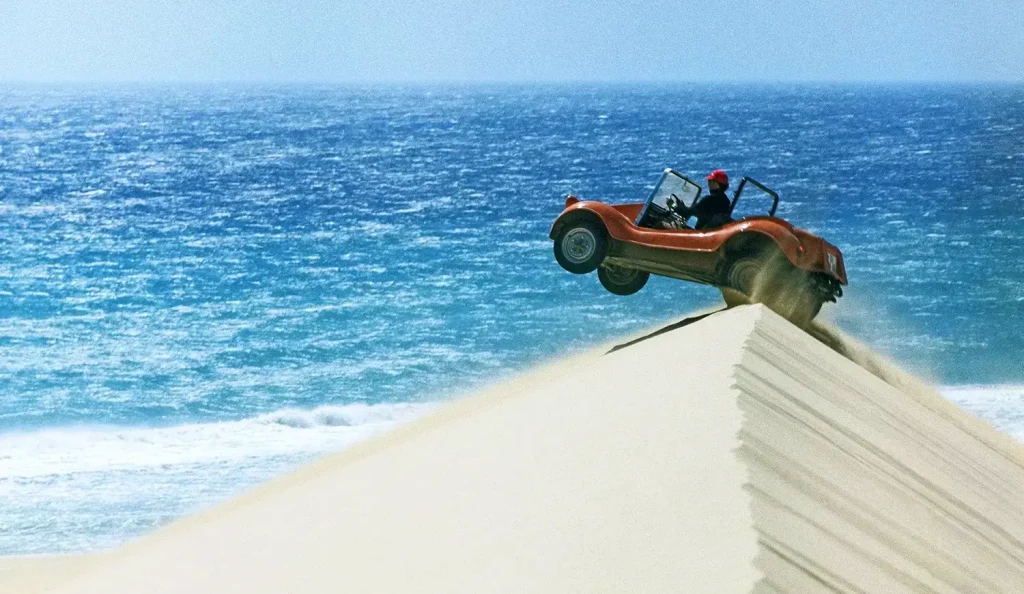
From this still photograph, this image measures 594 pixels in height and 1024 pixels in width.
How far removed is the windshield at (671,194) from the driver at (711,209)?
70mm

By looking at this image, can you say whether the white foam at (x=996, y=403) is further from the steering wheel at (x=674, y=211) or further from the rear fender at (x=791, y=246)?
the steering wheel at (x=674, y=211)

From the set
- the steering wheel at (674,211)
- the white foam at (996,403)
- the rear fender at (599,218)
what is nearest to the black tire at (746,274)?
the steering wheel at (674,211)

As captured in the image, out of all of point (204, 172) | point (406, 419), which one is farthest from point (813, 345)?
point (204, 172)

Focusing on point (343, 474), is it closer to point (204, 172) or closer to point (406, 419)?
point (406, 419)

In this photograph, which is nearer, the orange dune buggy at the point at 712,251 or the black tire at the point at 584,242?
the orange dune buggy at the point at 712,251

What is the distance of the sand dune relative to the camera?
5.94 meters

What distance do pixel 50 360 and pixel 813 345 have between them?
→ 22024 mm

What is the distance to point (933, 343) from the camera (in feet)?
102

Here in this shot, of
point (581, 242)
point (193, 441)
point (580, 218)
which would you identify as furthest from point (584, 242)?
point (193, 441)

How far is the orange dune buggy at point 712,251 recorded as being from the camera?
1232 centimetres

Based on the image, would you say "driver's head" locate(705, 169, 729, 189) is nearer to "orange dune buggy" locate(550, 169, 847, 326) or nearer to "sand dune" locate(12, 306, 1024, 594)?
"orange dune buggy" locate(550, 169, 847, 326)

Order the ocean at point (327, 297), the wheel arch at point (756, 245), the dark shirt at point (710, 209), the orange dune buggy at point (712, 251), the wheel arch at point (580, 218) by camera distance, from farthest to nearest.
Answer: the ocean at point (327, 297), the dark shirt at point (710, 209), the wheel arch at point (580, 218), the orange dune buggy at point (712, 251), the wheel arch at point (756, 245)

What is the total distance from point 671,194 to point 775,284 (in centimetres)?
139

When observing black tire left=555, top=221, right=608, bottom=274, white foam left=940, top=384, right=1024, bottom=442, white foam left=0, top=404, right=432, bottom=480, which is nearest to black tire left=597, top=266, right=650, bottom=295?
black tire left=555, top=221, right=608, bottom=274
